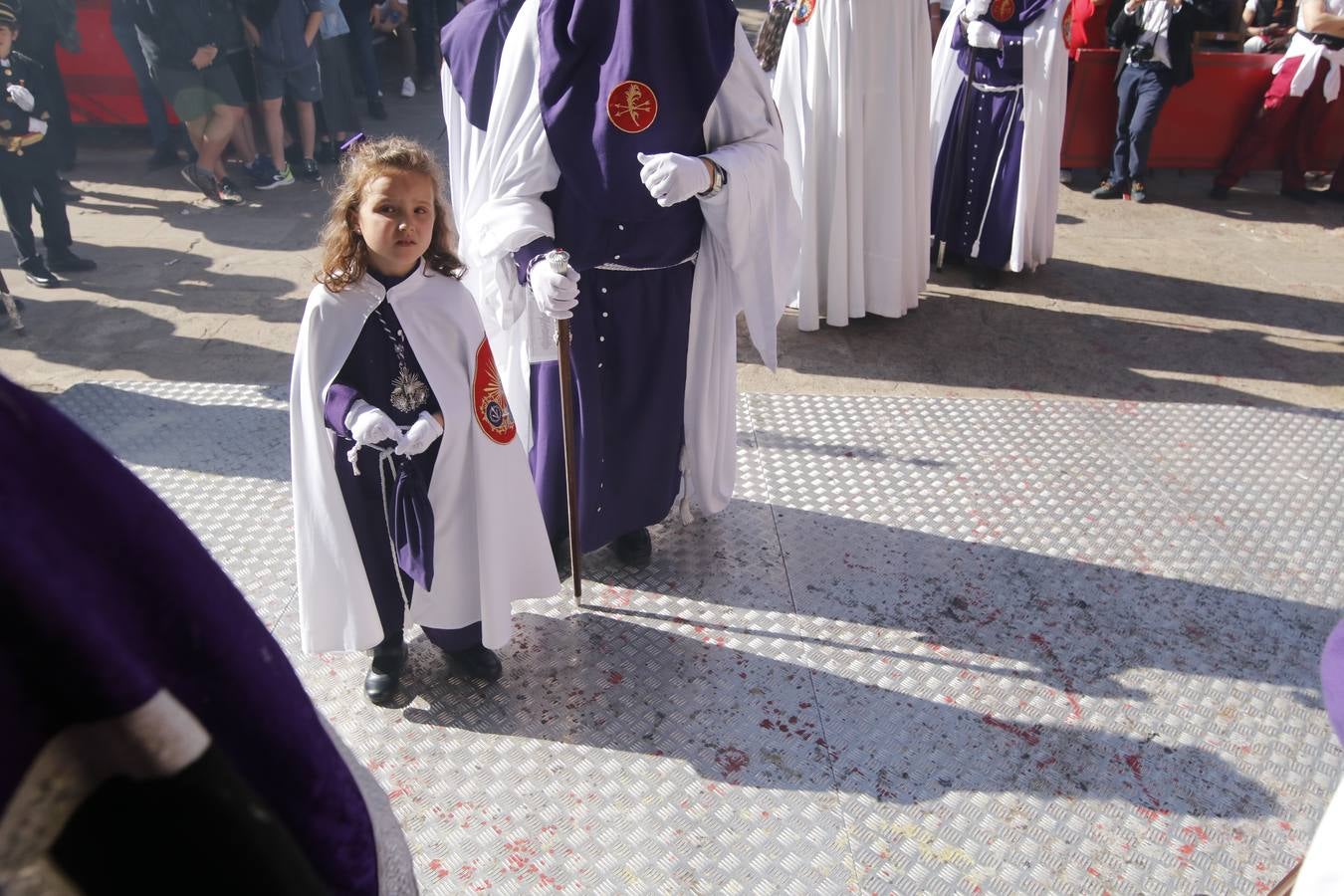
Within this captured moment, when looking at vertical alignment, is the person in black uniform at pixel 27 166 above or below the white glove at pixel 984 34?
below

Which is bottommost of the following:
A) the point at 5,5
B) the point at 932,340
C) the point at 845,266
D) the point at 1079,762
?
the point at 1079,762

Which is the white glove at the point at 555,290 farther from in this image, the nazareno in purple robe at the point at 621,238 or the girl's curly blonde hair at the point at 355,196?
the girl's curly blonde hair at the point at 355,196

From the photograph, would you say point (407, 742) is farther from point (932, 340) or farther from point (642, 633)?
point (932, 340)

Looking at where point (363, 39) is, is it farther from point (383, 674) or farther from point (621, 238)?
point (383, 674)

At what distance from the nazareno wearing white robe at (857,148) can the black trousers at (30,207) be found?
440cm

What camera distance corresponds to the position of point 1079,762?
2697 millimetres

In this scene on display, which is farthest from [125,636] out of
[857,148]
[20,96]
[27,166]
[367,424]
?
[27,166]

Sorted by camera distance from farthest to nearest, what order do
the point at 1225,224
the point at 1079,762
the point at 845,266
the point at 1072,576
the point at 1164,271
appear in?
1. the point at 1225,224
2. the point at 1164,271
3. the point at 845,266
4. the point at 1072,576
5. the point at 1079,762

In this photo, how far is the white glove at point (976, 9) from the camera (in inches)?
212

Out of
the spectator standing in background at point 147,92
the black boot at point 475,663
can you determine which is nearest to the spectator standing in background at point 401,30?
the spectator standing in background at point 147,92

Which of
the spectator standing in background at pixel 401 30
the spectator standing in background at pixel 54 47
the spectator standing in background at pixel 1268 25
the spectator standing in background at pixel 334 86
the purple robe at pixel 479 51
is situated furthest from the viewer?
the spectator standing in background at pixel 401 30

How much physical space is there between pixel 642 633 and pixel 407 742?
0.80m

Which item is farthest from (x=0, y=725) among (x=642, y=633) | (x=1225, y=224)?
(x=1225, y=224)

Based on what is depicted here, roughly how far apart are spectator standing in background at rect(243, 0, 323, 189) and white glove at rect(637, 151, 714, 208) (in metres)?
6.07
